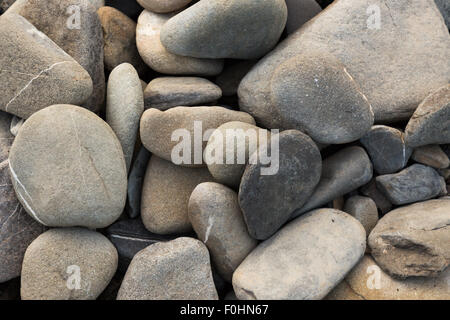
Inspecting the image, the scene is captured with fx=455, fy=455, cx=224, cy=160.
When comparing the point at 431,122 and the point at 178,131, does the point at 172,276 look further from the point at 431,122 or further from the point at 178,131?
the point at 431,122

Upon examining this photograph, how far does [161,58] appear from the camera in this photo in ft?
6.91

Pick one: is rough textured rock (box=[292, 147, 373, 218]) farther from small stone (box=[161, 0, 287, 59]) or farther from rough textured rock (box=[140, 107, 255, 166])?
small stone (box=[161, 0, 287, 59])

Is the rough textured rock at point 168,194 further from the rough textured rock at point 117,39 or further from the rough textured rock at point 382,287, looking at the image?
the rough textured rock at point 382,287

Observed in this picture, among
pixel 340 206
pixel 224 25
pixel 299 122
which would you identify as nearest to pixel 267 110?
pixel 299 122

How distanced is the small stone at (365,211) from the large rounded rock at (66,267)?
104cm

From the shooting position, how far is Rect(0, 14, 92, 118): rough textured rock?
191 cm

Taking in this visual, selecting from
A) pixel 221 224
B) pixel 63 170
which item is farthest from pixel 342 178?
pixel 63 170

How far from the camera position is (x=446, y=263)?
1.70m

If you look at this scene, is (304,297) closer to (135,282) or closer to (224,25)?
(135,282)

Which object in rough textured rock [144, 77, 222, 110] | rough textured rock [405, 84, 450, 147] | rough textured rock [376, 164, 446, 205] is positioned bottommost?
rough textured rock [376, 164, 446, 205]

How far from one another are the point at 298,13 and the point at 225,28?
49cm

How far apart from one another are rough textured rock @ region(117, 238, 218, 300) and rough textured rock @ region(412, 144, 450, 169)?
101 cm

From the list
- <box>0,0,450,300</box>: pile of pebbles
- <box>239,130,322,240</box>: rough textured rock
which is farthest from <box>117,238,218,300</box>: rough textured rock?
<box>239,130,322,240</box>: rough textured rock

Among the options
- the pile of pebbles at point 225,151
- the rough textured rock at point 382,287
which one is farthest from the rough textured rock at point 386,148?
the rough textured rock at point 382,287
